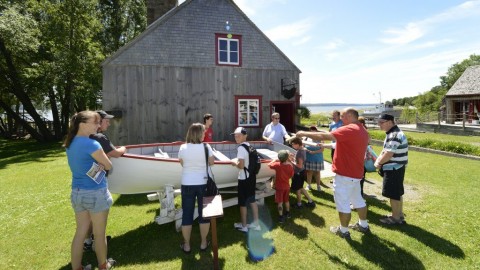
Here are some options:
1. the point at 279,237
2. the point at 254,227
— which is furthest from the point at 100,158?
the point at 279,237

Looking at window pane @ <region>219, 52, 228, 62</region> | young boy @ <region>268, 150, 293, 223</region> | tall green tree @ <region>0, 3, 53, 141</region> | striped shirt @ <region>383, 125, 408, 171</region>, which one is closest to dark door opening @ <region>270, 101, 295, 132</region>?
window pane @ <region>219, 52, 228, 62</region>

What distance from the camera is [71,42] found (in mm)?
22406

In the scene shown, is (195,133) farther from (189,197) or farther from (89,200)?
(89,200)

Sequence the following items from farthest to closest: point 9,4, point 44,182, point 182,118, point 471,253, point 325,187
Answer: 1. point 9,4
2. point 182,118
3. point 44,182
4. point 325,187
5. point 471,253

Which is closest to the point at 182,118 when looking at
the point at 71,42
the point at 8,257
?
the point at 8,257

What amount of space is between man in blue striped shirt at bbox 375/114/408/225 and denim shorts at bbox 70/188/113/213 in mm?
5053

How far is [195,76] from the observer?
44.6ft

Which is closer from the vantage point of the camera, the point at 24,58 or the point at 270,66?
the point at 270,66

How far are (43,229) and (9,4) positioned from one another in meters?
21.9

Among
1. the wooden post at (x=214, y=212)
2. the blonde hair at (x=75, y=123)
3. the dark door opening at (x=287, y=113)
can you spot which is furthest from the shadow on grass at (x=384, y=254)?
the dark door opening at (x=287, y=113)

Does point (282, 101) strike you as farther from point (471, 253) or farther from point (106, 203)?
point (106, 203)

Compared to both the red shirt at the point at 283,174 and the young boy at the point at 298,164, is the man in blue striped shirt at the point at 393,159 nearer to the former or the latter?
the young boy at the point at 298,164

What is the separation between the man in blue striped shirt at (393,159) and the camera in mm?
5582

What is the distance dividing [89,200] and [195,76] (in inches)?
409
